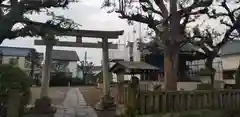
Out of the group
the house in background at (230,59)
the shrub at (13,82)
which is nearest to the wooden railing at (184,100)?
the shrub at (13,82)

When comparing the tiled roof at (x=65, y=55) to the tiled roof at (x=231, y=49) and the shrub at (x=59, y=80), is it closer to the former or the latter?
the shrub at (x=59, y=80)

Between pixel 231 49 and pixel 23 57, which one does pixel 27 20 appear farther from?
pixel 23 57

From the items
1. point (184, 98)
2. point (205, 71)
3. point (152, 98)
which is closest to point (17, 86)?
point (152, 98)

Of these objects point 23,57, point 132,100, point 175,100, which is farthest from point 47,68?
point 23,57

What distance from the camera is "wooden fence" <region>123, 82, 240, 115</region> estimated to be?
374 inches

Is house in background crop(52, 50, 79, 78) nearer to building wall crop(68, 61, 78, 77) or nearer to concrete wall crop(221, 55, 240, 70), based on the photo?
building wall crop(68, 61, 78, 77)

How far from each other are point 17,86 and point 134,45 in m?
23.2

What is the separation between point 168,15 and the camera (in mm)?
11523

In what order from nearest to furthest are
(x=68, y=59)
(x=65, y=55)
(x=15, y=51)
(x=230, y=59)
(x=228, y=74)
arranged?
(x=230, y=59) < (x=228, y=74) < (x=15, y=51) < (x=68, y=59) < (x=65, y=55)

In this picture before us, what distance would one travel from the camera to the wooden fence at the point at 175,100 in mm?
9508

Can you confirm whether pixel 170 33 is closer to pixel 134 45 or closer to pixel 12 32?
pixel 12 32

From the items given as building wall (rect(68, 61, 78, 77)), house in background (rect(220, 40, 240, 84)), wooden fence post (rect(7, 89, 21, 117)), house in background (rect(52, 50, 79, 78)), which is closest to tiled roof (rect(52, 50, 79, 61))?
house in background (rect(52, 50, 79, 78))

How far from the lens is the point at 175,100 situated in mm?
9992

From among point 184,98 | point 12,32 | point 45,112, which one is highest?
point 12,32
